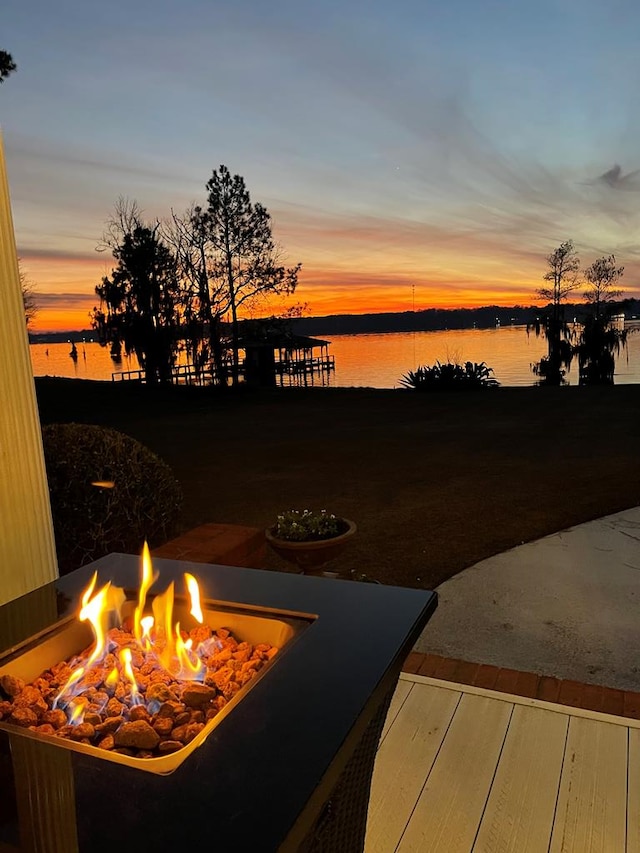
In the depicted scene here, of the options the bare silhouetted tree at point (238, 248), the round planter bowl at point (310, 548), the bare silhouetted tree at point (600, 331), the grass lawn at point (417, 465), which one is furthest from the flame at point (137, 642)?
the bare silhouetted tree at point (600, 331)

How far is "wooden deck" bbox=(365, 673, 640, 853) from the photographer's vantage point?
187cm

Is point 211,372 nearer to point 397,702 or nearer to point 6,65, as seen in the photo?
point 6,65

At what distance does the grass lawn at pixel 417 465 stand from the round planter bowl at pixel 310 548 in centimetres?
100

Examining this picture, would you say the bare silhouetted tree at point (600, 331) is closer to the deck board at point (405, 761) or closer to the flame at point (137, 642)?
the deck board at point (405, 761)

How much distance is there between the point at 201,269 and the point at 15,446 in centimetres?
2890

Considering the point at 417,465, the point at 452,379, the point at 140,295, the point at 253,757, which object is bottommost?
the point at 417,465

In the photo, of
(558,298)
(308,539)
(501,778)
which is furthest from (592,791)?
(558,298)

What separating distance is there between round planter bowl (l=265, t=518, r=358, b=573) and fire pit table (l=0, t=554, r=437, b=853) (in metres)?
1.88

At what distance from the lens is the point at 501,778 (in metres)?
2.12

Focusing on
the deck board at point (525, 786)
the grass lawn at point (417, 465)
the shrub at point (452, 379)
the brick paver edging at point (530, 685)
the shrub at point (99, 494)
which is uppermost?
the shrub at point (99, 494)

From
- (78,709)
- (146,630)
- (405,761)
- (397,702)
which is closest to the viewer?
(78,709)

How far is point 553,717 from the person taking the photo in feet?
7.93

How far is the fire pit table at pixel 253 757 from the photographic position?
88cm

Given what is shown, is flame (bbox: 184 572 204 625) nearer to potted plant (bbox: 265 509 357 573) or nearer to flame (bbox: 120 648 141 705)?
A: flame (bbox: 120 648 141 705)
